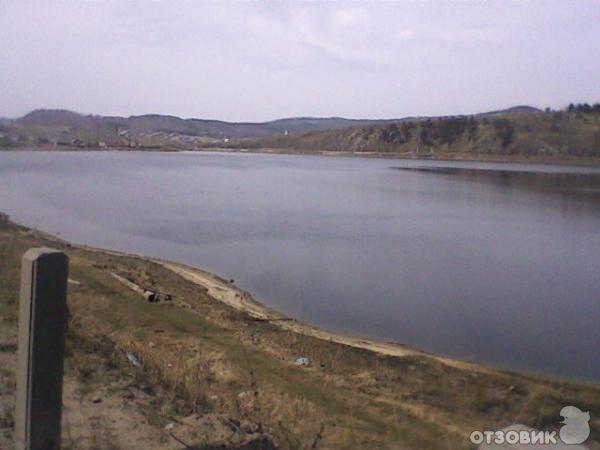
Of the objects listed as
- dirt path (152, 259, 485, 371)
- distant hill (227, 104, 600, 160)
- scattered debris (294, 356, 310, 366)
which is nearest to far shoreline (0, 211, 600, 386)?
dirt path (152, 259, 485, 371)

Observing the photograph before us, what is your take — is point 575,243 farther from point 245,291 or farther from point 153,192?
point 153,192

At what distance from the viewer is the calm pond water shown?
383 inches

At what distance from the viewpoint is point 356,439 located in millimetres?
4543

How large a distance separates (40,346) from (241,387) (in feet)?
12.5

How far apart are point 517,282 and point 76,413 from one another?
35.7ft

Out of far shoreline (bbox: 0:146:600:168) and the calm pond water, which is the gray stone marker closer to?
the calm pond water

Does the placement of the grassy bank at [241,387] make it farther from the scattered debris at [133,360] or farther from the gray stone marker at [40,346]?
the gray stone marker at [40,346]

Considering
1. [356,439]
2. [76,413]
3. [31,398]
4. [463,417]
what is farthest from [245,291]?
[31,398]

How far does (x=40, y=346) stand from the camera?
83.7 inches

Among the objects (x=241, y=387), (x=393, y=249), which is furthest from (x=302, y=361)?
(x=393, y=249)

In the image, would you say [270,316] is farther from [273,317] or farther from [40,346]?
[40,346]

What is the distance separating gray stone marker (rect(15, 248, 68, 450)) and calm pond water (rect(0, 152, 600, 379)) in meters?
7.16

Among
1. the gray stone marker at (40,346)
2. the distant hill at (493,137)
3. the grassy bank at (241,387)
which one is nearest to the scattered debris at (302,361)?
the grassy bank at (241,387)

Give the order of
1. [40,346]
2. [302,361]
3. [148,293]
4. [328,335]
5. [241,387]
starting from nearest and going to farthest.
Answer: [40,346] < [241,387] < [302,361] < [328,335] < [148,293]
